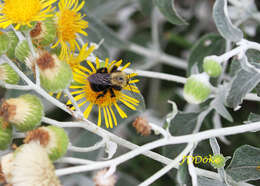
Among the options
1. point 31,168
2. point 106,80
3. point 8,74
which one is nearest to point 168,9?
point 106,80

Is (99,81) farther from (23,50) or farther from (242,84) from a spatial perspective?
(242,84)

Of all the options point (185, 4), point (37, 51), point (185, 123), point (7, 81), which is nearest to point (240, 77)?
point (185, 123)

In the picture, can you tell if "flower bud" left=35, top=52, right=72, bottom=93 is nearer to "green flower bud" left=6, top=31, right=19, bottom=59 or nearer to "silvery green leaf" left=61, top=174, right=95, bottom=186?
"green flower bud" left=6, top=31, right=19, bottom=59

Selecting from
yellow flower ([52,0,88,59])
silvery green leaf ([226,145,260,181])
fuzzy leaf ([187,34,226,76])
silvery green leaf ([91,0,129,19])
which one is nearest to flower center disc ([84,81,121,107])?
yellow flower ([52,0,88,59])

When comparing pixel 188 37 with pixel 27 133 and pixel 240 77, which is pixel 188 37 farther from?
pixel 27 133

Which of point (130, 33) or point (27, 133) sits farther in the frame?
point (130, 33)

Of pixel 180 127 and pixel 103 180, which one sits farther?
pixel 180 127
